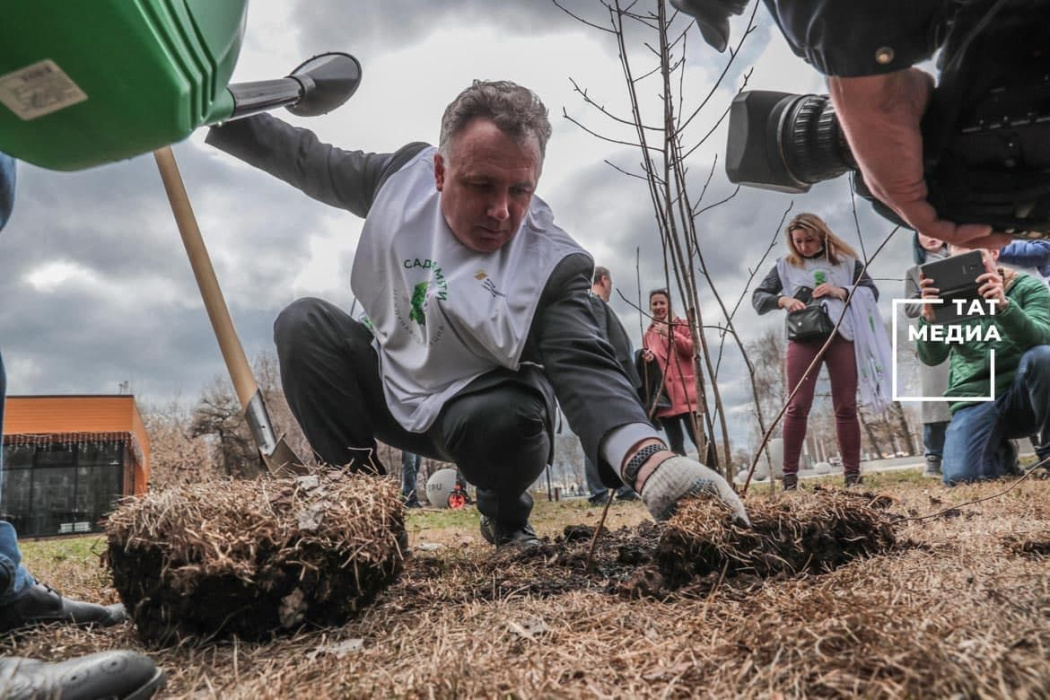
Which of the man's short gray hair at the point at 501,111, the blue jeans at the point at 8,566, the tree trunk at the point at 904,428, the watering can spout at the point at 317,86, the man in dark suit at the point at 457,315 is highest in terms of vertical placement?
the watering can spout at the point at 317,86

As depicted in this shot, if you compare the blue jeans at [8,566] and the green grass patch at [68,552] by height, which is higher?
the blue jeans at [8,566]

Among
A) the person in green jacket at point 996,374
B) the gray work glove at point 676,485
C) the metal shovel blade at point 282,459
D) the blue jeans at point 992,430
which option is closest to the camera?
the gray work glove at point 676,485

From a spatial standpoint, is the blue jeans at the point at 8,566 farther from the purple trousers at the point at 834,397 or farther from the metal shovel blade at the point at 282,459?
the purple trousers at the point at 834,397

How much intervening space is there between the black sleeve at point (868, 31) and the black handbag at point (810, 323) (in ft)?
11.6

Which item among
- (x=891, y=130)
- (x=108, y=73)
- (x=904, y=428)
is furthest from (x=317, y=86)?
(x=904, y=428)

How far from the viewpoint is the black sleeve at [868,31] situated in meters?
1.01

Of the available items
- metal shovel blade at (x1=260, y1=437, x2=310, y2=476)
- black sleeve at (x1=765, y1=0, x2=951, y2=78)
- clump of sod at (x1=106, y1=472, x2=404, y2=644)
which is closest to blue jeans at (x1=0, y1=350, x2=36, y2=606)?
clump of sod at (x1=106, y1=472, x2=404, y2=644)

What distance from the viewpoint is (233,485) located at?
147 cm

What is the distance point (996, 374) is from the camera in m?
4.28

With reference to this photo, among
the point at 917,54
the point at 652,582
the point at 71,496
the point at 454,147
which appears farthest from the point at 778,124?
the point at 71,496

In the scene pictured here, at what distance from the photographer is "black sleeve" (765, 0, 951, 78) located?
39.9 inches

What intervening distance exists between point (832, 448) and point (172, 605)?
59440 millimetres

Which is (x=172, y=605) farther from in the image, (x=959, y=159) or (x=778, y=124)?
(x=959, y=159)

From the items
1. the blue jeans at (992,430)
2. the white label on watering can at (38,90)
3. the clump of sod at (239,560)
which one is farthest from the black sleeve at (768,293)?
the white label on watering can at (38,90)
